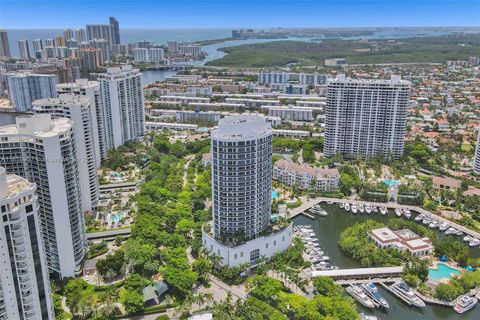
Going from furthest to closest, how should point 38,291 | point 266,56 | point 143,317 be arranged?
point 266,56
point 143,317
point 38,291

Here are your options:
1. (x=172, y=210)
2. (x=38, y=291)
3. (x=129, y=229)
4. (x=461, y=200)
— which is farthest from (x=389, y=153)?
(x=38, y=291)

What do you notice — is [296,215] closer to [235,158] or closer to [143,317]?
Answer: [235,158]

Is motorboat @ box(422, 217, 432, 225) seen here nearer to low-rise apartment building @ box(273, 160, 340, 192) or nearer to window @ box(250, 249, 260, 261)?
low-rise apartment building @ box(273, 160, 340, 192)

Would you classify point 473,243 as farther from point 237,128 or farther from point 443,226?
point 237,128

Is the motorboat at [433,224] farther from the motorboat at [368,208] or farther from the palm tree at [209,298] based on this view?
the palm tree at [209,298]

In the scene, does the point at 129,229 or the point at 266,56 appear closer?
the point at 129,229

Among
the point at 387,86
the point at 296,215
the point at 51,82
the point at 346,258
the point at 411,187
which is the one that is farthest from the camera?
the point at 51,82

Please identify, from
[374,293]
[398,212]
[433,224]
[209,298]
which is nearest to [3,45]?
[398,212]

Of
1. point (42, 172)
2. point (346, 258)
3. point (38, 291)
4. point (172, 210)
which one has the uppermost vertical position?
point (42, 172)
